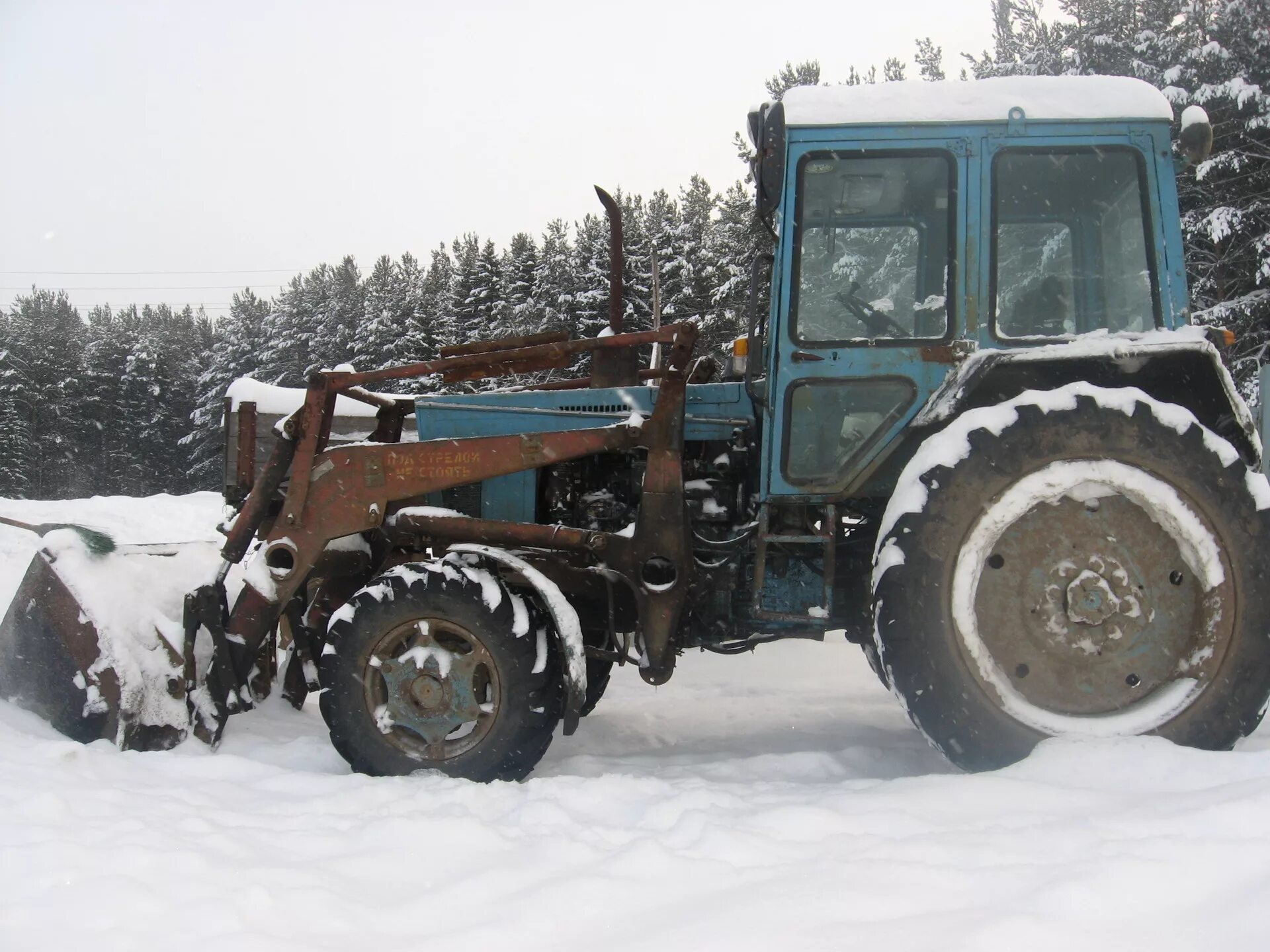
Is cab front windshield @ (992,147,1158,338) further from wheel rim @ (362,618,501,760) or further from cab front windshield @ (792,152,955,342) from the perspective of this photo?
wheel rim @ (362,618,501,760)

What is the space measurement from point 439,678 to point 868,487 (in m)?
1.81

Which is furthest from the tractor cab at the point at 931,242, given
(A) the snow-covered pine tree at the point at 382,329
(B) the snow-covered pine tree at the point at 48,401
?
(B) the snow-covered pine tree at the point at 48,401

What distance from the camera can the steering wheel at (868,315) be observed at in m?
3.38

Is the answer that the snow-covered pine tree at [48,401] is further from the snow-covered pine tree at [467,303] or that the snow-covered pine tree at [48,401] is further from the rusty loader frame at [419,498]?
the rusty loader frame at [419,498]

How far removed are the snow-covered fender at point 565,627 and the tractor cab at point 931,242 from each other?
93 cm

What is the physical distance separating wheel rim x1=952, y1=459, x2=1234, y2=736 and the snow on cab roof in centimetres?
137

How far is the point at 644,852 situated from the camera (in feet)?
7.72

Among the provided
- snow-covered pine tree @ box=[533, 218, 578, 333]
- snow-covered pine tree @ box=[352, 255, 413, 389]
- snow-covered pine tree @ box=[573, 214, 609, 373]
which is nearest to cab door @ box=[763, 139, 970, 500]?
snow-covered pine tree @ box=[573, 214, 609, 373]

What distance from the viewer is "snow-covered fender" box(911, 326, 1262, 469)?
3008mm

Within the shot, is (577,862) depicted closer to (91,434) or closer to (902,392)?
(902,392)

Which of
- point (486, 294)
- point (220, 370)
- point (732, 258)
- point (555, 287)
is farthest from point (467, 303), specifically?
point (220, 370)

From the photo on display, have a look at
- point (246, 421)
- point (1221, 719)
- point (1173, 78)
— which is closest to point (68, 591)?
point (246, 421)

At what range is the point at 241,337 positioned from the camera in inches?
2173

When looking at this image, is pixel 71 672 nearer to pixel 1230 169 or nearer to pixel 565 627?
pixel 565 627
